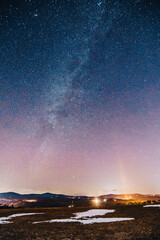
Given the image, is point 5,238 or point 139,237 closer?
point 139,237

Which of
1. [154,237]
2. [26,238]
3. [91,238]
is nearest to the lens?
→ [154,237]

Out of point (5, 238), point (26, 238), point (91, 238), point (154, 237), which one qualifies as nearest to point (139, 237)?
point (154, 237)

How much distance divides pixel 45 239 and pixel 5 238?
3.06 metres

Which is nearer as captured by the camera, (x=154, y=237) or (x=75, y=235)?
(x=154, y=237)

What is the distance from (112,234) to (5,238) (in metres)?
7.25

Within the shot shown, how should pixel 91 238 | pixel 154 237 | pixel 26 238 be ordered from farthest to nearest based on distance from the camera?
1. pixel 26 238
2. pixel 91 238
3. pixel 154 237

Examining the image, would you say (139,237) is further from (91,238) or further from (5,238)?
(5,238)

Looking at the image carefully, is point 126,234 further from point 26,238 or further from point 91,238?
point 26,238

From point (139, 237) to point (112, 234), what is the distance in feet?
6.34

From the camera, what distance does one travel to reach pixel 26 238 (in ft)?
40.2

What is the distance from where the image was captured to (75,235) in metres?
Result: 12.3

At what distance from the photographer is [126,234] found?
1163cm

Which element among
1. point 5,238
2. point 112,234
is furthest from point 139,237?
point 5,238

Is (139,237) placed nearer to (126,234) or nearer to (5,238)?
(126,234)
